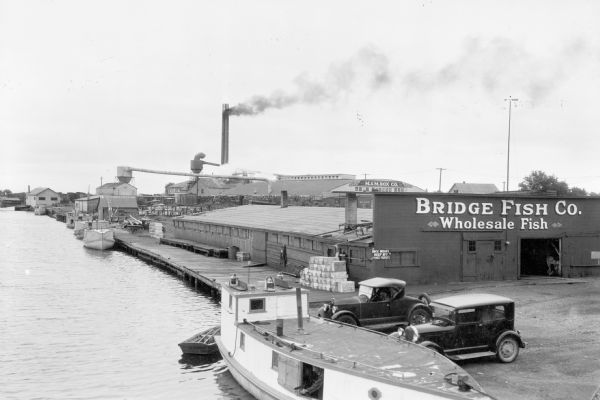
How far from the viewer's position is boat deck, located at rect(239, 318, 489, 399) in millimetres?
12008

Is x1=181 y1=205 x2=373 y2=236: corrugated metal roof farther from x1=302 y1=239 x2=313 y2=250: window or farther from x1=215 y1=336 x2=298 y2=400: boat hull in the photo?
x1=215 y1=336 x2=298 y2=400: boat hull

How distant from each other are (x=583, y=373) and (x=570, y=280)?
62.7ft

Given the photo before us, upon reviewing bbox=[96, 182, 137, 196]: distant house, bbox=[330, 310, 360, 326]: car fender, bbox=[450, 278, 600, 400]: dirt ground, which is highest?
bbox=[96, 182, 137, 196]: distant house

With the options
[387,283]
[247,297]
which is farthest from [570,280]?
[247,297]

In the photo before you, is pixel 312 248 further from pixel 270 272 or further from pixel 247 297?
pixel 247 297

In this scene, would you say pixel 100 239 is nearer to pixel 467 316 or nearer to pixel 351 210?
pixel 351 210

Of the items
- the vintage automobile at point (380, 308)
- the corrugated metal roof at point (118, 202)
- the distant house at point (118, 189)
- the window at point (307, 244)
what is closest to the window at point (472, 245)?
the window at point (307, 244)

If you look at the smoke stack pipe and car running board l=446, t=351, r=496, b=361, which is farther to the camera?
the smoke stack pipe

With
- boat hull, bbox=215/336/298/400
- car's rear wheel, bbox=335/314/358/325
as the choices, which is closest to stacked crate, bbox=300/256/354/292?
car's rear wheel, bbox=335/314/358/325

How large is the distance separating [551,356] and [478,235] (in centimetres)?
1595

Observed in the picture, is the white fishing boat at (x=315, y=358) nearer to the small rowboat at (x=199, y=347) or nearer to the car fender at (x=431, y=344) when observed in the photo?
the car fender at (x=431, y=344)

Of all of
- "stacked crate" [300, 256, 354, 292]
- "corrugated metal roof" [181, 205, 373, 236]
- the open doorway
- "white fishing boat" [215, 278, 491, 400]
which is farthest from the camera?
"corrugated metal roof" [181, 205, 373, 236]

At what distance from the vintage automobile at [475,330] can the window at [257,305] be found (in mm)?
4716

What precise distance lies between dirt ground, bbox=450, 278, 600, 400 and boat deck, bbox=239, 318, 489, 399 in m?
2.59
